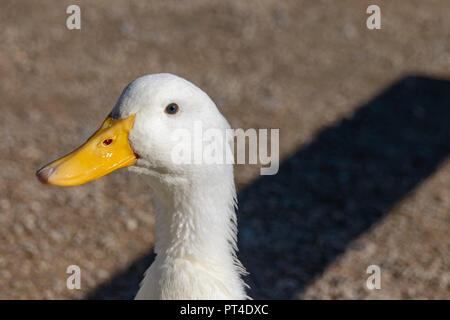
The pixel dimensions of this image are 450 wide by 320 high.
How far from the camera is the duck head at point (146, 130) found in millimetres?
2648

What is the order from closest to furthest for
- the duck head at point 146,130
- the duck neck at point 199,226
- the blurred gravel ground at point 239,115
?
1. the duck head at point 146,130
2. the duck neck at point 199,226
3. the blurred gravel ground at point 239,115

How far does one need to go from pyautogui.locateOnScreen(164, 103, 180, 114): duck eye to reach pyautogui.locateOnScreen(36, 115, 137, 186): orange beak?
0.49 ft

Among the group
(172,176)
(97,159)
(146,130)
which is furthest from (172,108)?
(97,159)

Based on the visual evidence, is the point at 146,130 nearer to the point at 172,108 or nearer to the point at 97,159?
the point at 172,108

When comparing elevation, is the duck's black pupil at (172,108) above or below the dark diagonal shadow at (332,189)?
above

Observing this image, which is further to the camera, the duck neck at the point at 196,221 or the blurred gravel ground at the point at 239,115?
the blurred gravel ground at the point at 239,115

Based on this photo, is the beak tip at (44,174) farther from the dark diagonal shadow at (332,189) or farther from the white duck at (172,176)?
the dark diagonal shadow at (332,189)

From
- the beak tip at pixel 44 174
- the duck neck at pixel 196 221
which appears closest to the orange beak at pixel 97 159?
the beak tip at pixel 44 174

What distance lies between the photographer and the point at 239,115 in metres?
6.61

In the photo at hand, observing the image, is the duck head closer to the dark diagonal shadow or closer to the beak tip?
→ the beak tip

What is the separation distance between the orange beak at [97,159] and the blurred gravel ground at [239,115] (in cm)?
199

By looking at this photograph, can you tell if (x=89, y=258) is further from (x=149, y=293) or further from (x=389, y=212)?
(x=389, y=212)

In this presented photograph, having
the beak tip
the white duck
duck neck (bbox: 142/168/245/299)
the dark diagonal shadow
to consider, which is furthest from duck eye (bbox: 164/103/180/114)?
the dark diagonal shadow

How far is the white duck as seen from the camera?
8.70 ft
